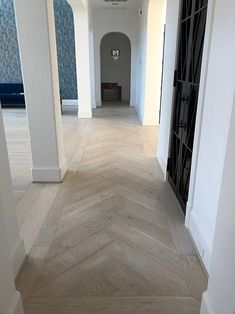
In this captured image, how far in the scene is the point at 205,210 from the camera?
1913 millimetres

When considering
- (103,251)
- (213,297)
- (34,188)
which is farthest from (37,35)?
(213,297)

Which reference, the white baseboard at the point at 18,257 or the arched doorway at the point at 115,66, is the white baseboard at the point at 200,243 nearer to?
the white baseboard at the point at 18,257

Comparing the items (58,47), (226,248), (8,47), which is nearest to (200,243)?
(226,248)

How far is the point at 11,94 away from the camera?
329 inches

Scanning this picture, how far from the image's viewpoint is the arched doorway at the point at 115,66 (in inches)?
429

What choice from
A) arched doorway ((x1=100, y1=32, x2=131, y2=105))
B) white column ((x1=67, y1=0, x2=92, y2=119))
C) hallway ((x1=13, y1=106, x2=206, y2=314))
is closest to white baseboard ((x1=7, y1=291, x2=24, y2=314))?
hallway ((x1=13, y1=106, x2=206, y2=314))

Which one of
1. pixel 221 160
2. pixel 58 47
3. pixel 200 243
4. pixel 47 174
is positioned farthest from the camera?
pixel 58 47

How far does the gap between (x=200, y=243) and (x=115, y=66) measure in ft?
33.6

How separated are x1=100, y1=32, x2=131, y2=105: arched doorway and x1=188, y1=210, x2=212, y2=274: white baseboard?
9140 millimetres

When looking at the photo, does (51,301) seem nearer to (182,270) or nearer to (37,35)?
(182,270)

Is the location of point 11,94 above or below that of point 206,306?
above

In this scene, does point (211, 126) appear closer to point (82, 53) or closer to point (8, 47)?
point (82, 53)

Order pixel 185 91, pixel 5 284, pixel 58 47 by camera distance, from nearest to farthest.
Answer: pixel 5 284 < pixel 185 91 < pixel 58 47

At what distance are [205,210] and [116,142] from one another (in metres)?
3.07
